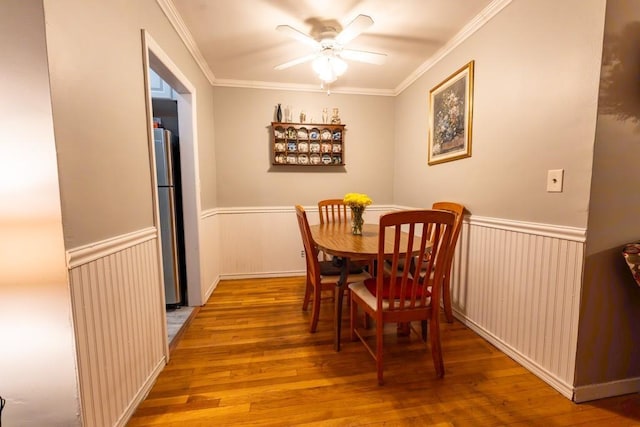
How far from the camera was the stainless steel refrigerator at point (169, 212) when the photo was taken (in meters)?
2.16

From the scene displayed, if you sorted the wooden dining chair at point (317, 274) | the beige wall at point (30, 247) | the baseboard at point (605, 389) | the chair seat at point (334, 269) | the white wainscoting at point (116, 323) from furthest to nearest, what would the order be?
1. the chair seat at point (334, 269)
2. the wooden dining chair at point (317, 274)
3. the baseboard at point (605, 389)
4. the white wainscoting at point (116, 323)
5. the beige wall at point (30, 247)

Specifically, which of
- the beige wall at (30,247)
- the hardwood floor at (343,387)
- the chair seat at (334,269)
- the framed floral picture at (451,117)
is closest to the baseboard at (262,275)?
the hardwood floor at (343,387)

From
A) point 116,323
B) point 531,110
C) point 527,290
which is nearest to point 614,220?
point 527,290

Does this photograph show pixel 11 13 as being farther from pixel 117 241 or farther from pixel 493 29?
pixel 493 29

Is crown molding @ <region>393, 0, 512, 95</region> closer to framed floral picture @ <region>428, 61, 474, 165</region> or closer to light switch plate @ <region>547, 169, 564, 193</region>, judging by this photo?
framed floral picture @ <region>428, 61, 474, 165</region>

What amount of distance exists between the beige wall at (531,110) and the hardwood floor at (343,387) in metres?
0.92

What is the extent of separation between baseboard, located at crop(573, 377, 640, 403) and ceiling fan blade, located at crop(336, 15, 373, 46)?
233 cm

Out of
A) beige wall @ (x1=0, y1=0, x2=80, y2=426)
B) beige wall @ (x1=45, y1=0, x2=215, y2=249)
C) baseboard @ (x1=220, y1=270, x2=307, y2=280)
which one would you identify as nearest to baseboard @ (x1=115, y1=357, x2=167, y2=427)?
beige wall @ (x1=0, y1=0, x2=80, y2=426)

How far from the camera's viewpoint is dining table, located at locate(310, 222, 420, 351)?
4.98 ft

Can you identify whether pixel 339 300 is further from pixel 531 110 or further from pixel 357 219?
pixel 531 110

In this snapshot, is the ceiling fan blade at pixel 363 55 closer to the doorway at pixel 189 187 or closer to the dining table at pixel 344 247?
the doorway at pixel 189 187

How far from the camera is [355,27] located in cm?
168

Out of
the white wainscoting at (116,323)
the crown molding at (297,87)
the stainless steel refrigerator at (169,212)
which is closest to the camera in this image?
the white wainscoting at (116,323)

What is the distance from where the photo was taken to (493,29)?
1.76 meters
